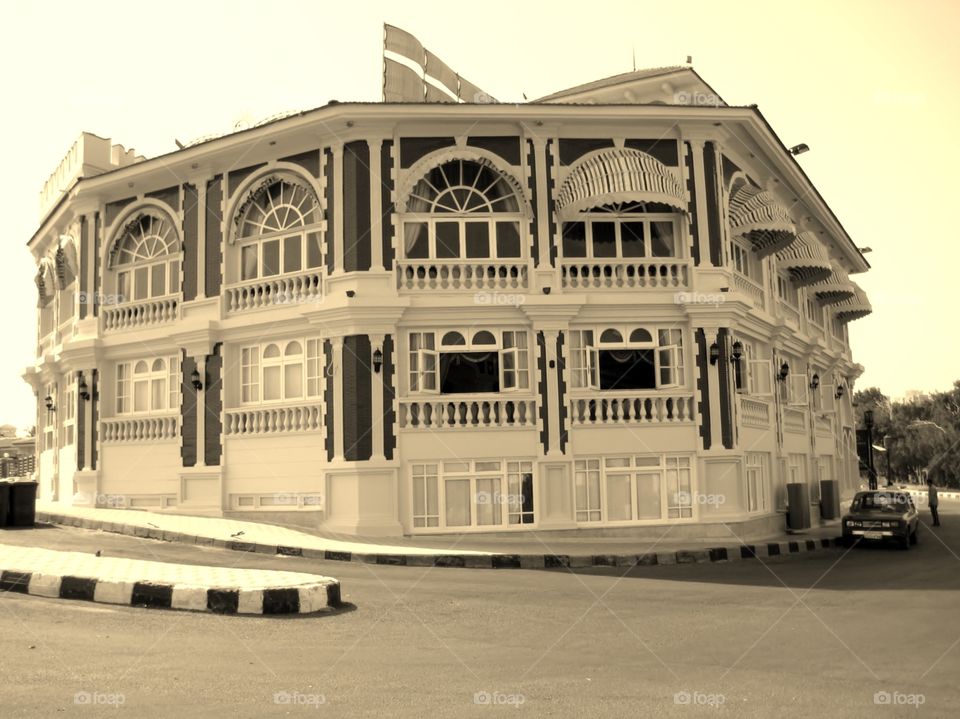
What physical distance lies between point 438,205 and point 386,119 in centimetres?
216

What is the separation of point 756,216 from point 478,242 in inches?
282

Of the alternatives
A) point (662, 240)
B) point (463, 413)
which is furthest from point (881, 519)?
point (463, 413)

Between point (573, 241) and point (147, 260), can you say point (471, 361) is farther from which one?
point (147, 260)

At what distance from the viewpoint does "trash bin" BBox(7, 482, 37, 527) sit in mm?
19875

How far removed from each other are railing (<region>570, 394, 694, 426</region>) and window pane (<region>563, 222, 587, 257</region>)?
330cm

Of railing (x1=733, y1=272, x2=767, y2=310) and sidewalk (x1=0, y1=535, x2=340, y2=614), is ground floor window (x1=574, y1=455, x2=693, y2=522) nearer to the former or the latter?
railing (x1=733, y1=272, x2=767, y2=310)

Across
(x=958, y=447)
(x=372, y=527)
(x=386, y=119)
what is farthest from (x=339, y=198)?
(x=958, y=447)

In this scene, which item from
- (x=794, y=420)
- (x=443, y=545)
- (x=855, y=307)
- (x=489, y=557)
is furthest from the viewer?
(x=855, y=307)

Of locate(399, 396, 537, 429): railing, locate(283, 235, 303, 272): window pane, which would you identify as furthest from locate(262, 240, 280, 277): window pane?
locate(399, 396, 537, 429): railing

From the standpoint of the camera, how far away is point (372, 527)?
19.6 meters

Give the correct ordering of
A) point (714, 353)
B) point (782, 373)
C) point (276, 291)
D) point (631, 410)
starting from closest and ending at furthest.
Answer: point (631, 410)
point (714, 353)
point (276, 291)
point (782, 373)

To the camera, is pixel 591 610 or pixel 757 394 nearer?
pixel 591 610

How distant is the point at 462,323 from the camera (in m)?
20.5

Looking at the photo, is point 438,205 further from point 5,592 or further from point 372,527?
point 5,592
